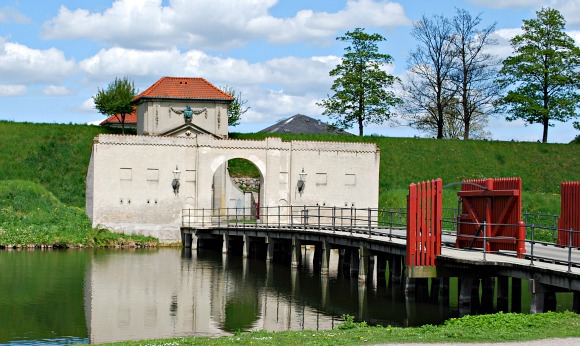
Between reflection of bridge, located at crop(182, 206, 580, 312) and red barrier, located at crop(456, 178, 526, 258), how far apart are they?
145 mm

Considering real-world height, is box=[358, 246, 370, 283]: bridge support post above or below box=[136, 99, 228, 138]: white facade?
below

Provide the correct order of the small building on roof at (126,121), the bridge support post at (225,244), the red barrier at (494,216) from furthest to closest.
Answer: the small building on roof at (126,121)
the bridge support post at (225,244)
the red barrier at (494,216)

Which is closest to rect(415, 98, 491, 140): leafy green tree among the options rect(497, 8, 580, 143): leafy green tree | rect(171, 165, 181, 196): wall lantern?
rect(497, 8, 580, 143): leafy green tree

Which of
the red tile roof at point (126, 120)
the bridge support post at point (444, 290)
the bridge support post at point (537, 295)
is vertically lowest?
the bridge support post at point (444, 290)

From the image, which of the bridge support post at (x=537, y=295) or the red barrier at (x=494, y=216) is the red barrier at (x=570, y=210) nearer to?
the red barrier at (x=494, y=216)

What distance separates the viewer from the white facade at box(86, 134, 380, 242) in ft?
154

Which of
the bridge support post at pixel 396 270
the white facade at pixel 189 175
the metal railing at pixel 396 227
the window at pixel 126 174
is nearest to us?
the metal railing at pixel 396 227

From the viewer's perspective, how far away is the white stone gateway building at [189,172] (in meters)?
46.9

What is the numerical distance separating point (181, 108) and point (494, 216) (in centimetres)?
3044

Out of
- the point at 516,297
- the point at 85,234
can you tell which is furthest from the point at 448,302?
the point at 85,234

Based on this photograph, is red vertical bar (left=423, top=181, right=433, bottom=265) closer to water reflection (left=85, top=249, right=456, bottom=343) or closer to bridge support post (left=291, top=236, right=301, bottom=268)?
water reflection (left=85, top=249, right=456, bottom=343)

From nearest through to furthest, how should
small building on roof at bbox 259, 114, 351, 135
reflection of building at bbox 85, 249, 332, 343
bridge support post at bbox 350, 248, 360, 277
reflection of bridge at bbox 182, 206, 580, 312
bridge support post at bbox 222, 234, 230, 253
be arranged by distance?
reflection of bridge at bbox 182, 206, 580, 312
reflection of building at bbox 85, 249, 332, 343
bridge support post at bbox 350, 248, 360, 277
bridge support post at bbox 222, 234, 230, 253
small building on roof at bbox 259, 114, 351, 135

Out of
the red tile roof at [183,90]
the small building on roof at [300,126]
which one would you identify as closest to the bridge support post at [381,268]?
the red tile roof at [183,90]

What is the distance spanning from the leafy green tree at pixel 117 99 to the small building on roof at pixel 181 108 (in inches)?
529
